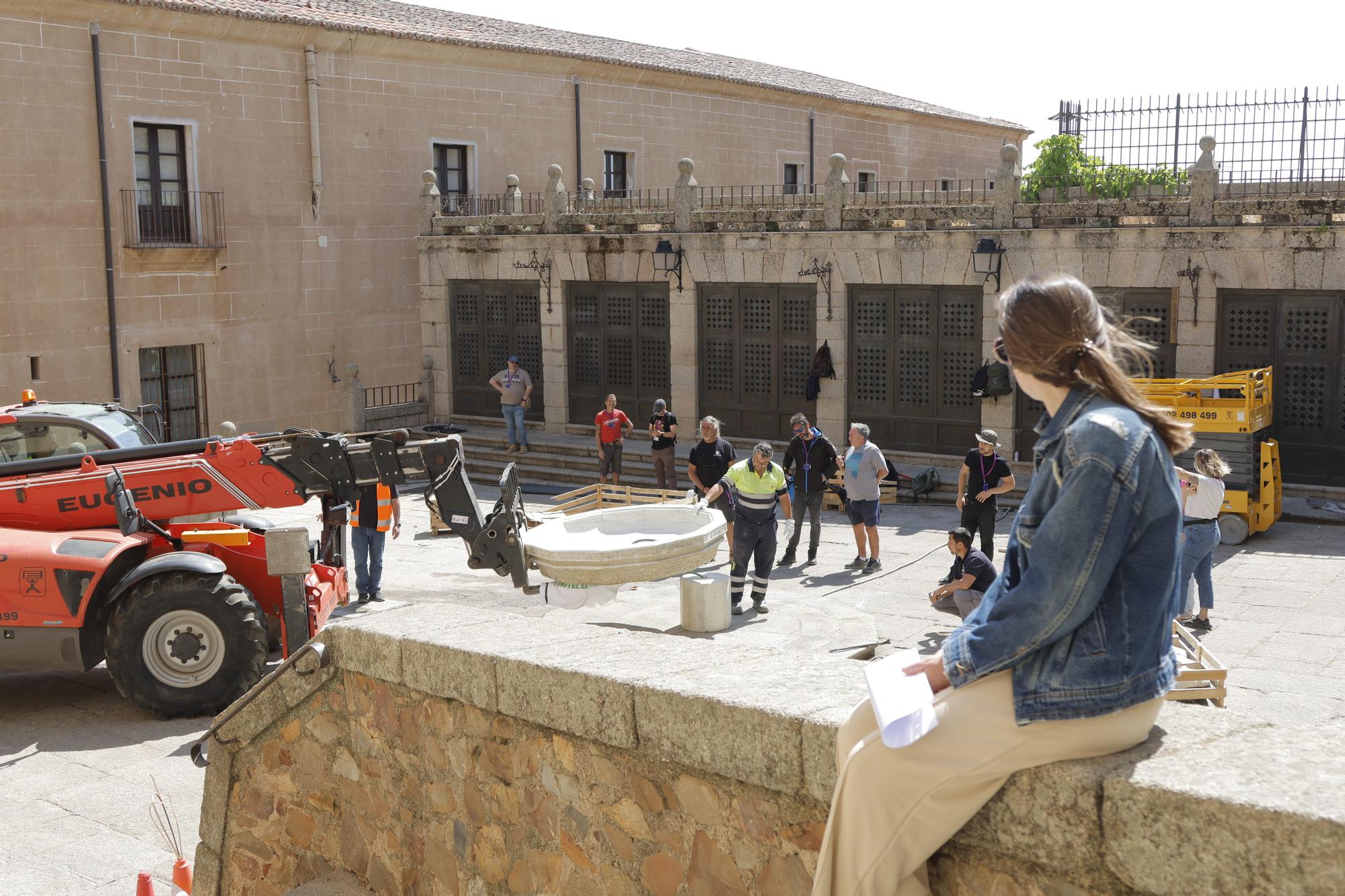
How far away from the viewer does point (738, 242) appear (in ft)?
67.5

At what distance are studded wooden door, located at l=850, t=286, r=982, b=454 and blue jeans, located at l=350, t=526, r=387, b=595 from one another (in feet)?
28.3

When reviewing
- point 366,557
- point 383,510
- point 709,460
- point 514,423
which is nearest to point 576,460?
point 514,423

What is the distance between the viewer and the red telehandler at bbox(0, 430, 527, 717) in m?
10.3

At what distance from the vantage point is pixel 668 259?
21.3 m

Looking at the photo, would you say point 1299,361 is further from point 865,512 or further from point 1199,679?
point 1199,679

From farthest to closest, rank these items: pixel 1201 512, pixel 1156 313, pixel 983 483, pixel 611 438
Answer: pixel 611 438, pixel 1156 313, pixel 983 483, pixel 1201 512

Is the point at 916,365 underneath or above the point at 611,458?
above

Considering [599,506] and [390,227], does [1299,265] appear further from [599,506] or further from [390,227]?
[390,227]

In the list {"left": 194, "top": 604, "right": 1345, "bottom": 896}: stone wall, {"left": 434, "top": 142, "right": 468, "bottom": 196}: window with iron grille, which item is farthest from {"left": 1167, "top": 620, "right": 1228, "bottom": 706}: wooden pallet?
{"left": 434, "top": 142, "right": 468, "bottom": 196}: window with iron grille

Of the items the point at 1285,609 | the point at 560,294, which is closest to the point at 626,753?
the point at 1285,609

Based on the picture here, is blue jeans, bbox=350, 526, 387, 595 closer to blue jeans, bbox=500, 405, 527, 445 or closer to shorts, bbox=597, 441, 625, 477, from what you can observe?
shorts, bbox=597, 441, 625, 477

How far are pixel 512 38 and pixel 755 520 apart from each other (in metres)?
17.4

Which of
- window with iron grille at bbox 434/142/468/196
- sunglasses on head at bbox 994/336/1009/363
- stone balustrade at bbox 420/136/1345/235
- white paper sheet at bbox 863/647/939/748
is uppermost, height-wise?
window with iron grille at bbox 434/142/468/196

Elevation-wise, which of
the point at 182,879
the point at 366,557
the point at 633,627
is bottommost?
the point at 633,627
